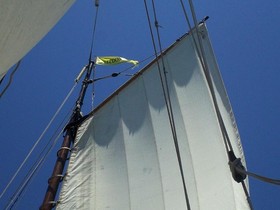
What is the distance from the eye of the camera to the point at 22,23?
1.28 metres

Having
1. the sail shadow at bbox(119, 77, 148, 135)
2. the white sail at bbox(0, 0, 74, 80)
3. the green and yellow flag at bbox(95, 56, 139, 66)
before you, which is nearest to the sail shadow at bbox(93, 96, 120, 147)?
the sail shadow at bbox(119, 77, 148, 135)

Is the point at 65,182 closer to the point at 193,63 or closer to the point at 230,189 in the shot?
the point at 230,189

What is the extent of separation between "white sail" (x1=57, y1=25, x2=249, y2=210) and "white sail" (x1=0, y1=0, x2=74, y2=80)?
238 inches

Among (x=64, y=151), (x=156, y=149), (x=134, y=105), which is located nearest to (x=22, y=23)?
(x=64, y=151)

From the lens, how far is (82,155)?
812 centimetres

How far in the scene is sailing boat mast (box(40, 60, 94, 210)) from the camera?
21.3 ft

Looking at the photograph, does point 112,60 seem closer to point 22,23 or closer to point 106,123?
point 106,123

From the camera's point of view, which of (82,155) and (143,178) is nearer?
(143,178)

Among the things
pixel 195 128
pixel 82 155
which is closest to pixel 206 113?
pixel 195 128

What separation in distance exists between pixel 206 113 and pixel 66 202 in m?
4.17

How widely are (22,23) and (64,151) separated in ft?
22.1

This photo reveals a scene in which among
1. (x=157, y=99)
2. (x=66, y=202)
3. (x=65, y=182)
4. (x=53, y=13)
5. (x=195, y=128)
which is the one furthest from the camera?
(x=157, y=99)

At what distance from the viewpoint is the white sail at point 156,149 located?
23.3 ft

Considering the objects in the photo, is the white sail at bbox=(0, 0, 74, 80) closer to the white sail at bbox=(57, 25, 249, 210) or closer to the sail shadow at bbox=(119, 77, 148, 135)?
the white sail at bbox=(57, 25, 249, 210)
